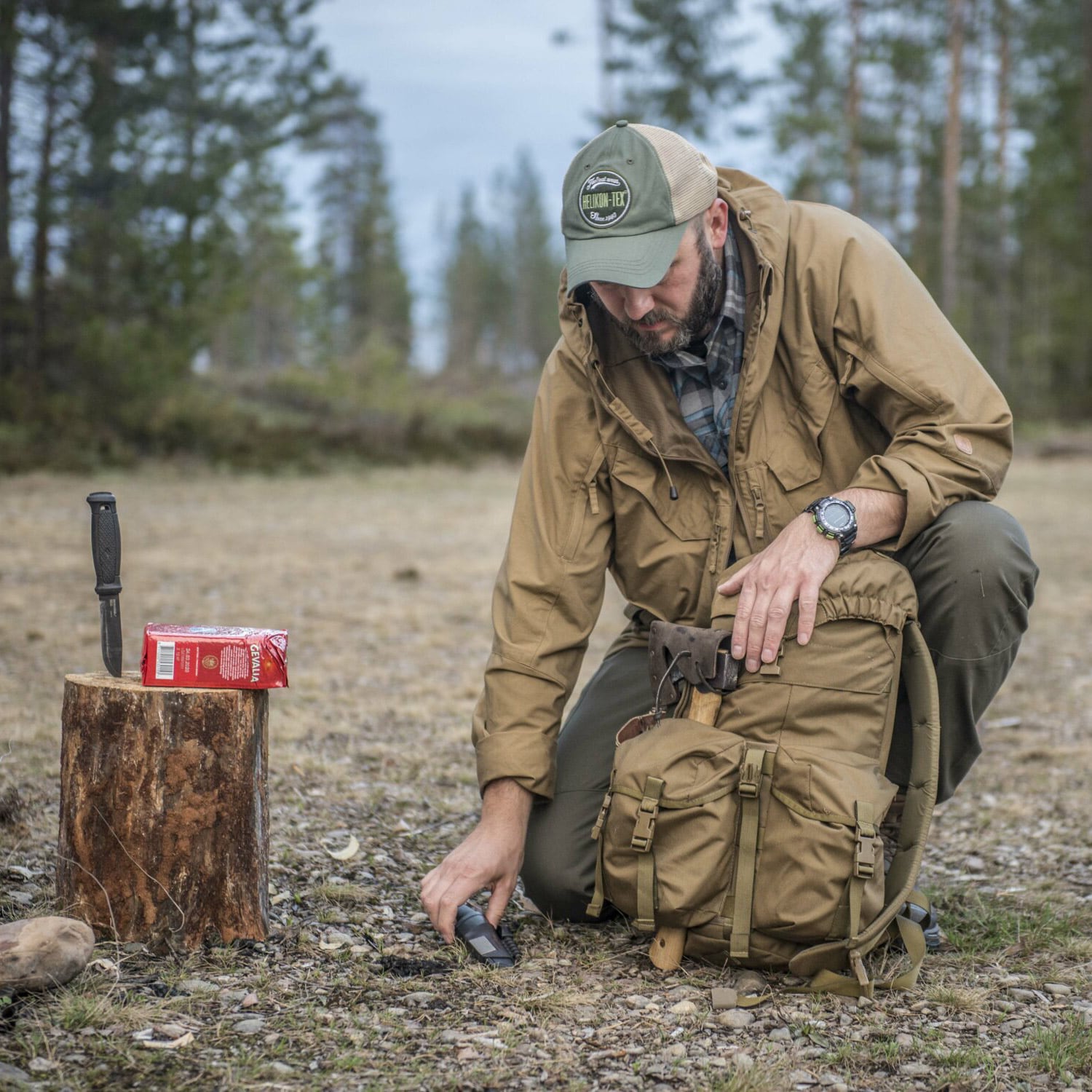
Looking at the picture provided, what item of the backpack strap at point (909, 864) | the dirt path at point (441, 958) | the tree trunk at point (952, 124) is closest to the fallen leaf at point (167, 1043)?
the dirt path at point (441, 958)

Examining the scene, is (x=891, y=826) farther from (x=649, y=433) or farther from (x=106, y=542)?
(x=106, y=542)

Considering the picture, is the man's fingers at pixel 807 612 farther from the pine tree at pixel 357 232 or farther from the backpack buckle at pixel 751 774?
the pine tree at pixel 357 232

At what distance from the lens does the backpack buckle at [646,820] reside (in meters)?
2.36

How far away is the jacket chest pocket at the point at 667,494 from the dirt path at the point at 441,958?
1.02 metres

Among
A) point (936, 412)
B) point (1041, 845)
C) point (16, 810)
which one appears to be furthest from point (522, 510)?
point (1041, 845)

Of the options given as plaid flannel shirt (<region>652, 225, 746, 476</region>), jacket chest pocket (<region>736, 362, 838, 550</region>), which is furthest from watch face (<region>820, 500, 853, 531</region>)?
plaid flannel shirt (<region>652, 225, 746, 476</region>)

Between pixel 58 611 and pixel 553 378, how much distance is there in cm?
470

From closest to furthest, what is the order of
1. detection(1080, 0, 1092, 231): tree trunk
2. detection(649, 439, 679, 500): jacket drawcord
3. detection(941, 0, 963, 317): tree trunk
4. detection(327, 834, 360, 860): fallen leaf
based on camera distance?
1. detection(649, 439, 679, 500): jacket drawcord
2. detection(327, 834, 360, 860): fallen leaf
3. detection(941, 0, 963, 317): tree trunk
4. detection(1080, 0, 1092, 231): tree trunk

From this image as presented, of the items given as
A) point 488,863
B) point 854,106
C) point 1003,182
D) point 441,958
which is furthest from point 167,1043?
point 1003,182

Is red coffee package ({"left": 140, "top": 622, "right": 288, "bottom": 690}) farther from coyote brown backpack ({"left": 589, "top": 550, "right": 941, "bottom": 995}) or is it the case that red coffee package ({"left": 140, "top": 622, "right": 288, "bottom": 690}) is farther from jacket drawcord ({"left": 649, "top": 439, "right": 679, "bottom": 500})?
jacket drawcord ({"left": 649, "top": 439, "right": 679, "bottom": 500})

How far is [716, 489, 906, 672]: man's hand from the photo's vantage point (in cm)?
242

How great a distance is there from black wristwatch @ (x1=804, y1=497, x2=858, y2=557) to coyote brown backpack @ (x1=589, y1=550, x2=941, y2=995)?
0.04 metres

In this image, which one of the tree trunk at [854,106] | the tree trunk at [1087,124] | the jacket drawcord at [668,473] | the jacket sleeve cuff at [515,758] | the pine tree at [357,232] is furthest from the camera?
the pine tree at [357,232]

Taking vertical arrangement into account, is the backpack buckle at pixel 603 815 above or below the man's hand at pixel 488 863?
above
